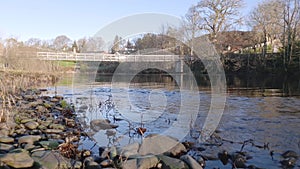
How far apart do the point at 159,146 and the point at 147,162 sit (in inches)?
39.9

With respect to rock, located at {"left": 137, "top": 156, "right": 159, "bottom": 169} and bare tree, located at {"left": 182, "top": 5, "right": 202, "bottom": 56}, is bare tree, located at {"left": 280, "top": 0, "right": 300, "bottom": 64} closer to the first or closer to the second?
bare tree, located at {"left": 182, "top": 5, "right": 202, "bottom": 56}

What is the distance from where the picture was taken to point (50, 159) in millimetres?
4707

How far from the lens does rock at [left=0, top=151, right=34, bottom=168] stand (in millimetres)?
4379

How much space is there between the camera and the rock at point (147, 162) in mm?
4789

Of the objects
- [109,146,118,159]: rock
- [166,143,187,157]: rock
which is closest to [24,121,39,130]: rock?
[109,146,118,159]: rock

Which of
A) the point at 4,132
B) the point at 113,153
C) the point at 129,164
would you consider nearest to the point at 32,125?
the point at 4,132

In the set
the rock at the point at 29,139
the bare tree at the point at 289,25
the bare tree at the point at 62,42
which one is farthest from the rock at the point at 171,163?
the bare tree at the point at 62,42

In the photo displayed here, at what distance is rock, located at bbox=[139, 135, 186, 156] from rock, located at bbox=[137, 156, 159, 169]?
45cm

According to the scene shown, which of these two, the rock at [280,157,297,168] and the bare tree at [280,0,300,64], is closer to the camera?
the rock at [280,157,297,168]

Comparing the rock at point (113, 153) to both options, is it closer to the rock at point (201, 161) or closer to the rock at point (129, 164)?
the rock at point (129, 164)

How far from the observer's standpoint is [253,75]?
112ft

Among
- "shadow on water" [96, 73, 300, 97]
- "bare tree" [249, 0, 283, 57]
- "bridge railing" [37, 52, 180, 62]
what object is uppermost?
"bare tree" [249, 0, 283, 57]

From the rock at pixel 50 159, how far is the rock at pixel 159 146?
1428 mm

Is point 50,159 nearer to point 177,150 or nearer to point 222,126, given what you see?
point 177,150
